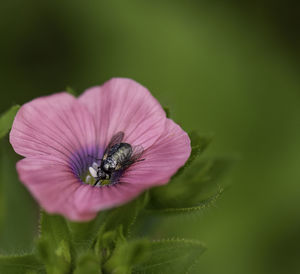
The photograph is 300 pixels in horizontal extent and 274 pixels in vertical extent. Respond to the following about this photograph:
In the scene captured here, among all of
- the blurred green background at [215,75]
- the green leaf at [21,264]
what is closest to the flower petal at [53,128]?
the green leaf at [21,264]

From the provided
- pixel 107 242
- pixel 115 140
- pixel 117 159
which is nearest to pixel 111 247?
pixel 107 242

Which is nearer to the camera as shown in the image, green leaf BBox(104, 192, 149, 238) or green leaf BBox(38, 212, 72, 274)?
green leaf BBox(38, 212, 72, 274)

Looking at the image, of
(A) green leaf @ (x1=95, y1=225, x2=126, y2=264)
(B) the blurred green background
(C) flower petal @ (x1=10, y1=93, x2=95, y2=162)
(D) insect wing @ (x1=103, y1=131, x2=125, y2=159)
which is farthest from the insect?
(B) the blurred green background

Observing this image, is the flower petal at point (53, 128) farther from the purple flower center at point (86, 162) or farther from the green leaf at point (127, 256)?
the green leaf at point (127, 256)

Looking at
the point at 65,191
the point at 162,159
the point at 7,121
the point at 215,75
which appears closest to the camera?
the point at 65,191

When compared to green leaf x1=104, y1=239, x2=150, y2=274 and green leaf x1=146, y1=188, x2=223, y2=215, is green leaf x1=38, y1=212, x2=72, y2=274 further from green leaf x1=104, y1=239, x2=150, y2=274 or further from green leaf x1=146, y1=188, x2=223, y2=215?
green leaf x1=146, y1=188, x2=223, y2=215

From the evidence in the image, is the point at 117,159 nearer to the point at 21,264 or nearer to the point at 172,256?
the point at 172,256
